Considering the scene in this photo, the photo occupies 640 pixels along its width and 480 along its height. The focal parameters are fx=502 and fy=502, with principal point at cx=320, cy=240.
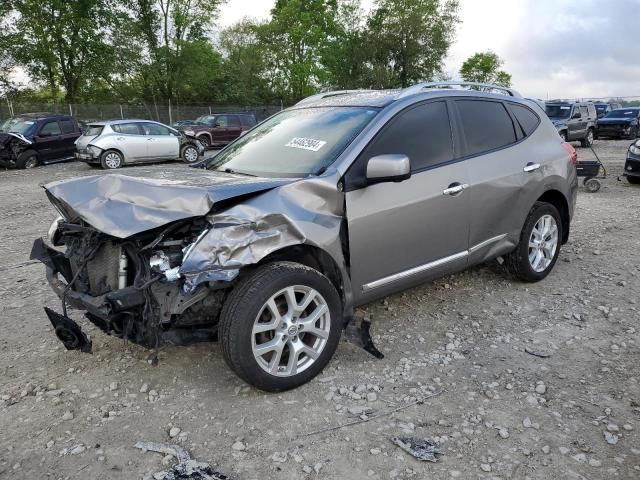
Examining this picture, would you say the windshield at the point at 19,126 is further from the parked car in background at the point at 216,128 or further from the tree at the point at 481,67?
the tree at the point at 481,67

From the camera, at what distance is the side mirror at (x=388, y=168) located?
311cm

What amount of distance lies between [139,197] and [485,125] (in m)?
2.86

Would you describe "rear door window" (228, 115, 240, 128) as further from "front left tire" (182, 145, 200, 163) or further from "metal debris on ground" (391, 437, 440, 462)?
"metal debris on ground" (391, 437, 440, 462)

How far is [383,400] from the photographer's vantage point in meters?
2.99

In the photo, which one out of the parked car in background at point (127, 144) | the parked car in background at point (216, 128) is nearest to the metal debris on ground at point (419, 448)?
the parked car in background at point (127, 144)

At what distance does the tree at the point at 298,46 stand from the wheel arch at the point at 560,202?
126 ft

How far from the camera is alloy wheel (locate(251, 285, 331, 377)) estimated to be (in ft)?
9.53

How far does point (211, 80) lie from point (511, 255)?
36396mm

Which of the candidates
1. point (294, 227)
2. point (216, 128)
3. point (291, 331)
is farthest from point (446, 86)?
point (216, 128)

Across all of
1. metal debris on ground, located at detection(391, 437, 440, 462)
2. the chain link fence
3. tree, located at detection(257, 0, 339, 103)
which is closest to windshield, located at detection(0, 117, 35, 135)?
the chain link fence

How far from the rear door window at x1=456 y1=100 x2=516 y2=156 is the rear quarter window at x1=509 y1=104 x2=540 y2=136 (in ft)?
0.46

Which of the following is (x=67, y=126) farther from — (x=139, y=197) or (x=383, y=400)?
(x=383, y=400)

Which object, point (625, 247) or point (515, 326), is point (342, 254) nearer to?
point (515, 326)

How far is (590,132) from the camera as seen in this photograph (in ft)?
66.5
